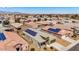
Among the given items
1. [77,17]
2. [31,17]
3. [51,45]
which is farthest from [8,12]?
[77,17]

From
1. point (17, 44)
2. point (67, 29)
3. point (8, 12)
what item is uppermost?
point (8, 12)
